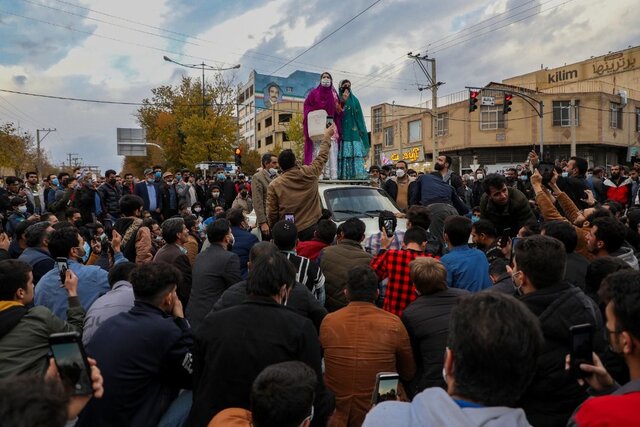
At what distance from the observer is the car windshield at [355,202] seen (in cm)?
780

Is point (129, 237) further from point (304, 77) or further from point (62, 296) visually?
point (304, 77)

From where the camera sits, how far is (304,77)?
100m

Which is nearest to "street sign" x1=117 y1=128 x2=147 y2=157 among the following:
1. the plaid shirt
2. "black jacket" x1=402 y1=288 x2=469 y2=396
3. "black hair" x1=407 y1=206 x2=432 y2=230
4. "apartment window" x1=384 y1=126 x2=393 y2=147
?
"apartment window" x1=384 y1=126 x2=393 y2=147

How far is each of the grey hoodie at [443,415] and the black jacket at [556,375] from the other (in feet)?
3.67

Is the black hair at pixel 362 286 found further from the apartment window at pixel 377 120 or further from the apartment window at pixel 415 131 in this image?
the apartment window at pixel 377 120

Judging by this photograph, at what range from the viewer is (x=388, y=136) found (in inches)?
2240

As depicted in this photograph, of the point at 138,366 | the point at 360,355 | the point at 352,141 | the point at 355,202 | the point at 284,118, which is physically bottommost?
the point at 360,355

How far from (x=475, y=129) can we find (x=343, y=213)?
127 feet

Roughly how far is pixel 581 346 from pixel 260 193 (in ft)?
19.9

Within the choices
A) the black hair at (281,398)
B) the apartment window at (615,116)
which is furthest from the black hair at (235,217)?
the apartment window at (615,116)

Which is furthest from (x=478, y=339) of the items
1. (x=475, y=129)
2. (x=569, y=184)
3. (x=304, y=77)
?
(x=304, y=77)

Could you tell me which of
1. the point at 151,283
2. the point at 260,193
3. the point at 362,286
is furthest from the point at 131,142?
the point at 362,286

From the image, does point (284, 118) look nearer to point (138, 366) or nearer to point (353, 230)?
point (353, 230)

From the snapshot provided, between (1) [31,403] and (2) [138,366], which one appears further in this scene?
(2) [138,366]
